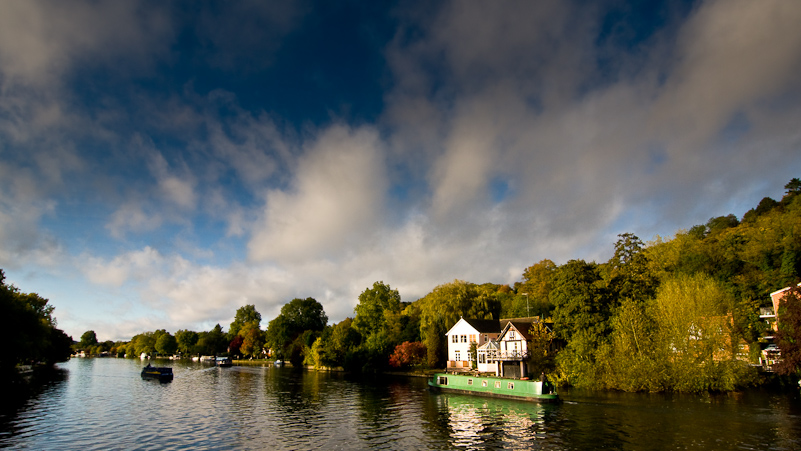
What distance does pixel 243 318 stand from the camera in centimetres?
19250

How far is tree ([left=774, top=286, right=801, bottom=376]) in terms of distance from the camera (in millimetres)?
45312

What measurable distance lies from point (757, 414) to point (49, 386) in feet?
312

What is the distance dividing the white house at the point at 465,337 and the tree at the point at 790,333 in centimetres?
4355

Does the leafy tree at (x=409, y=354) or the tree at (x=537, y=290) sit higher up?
the tree at (x=537, y=290)

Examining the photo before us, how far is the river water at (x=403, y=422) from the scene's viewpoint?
96.3 feet

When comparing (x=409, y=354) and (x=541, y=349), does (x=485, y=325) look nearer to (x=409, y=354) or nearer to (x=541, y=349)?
(x=409, y=354)

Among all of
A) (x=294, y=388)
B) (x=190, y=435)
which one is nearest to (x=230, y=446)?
(x=190, y=435)

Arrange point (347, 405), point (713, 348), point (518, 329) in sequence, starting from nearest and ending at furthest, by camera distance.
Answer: point (347, 405)
point (713, 348)
point (518, 329)

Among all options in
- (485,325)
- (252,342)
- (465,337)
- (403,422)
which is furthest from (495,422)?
(252,342)

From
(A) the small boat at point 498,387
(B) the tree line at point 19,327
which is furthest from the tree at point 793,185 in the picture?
(B) the tree line at point 19,327

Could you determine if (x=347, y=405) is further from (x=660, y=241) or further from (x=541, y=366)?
(x=660, y=241)

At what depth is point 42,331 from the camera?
268ft

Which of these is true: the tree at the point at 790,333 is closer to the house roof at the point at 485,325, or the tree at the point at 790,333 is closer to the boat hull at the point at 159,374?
the house roof at the point at 485,325

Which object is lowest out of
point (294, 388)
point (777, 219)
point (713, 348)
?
point (294, 388)
